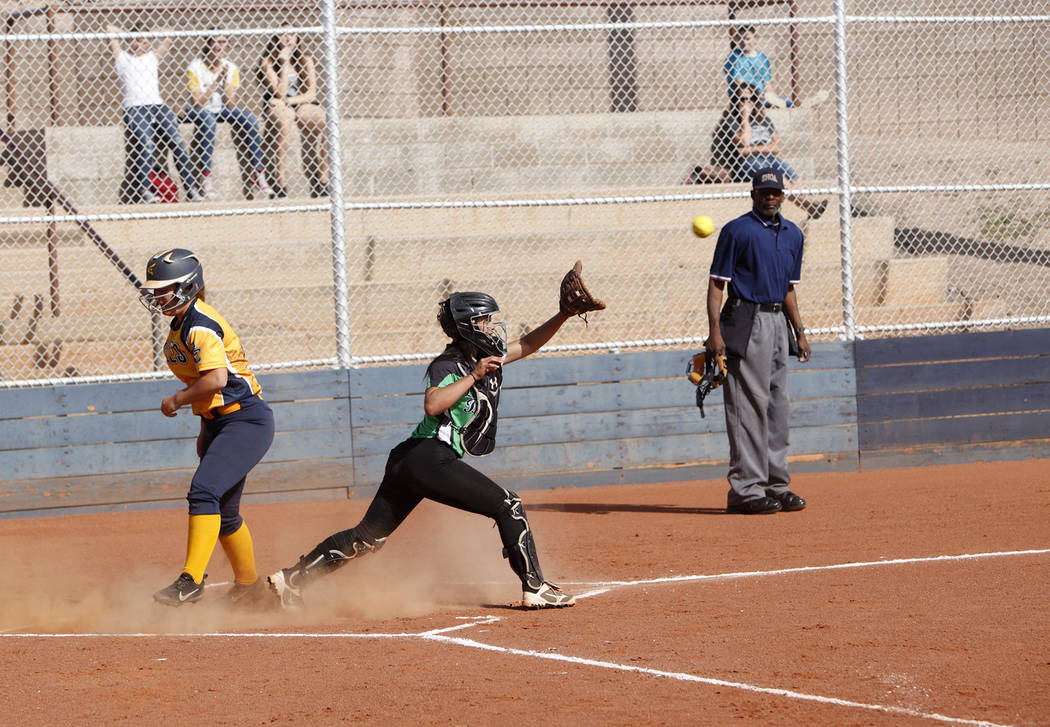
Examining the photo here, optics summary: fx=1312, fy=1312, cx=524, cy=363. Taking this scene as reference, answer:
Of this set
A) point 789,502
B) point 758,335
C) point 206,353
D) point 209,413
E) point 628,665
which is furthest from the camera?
point 789,502

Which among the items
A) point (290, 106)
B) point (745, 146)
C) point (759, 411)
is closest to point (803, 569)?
point (759, 411)

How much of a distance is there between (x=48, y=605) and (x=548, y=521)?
3647 millimetres

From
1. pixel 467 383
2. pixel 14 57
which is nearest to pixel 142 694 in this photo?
pixel 467 383

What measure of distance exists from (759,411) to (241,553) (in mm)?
4080

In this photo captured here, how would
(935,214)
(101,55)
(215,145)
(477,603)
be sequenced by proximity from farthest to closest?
(935,214) < (101,55) < (215,145) < (477,603)

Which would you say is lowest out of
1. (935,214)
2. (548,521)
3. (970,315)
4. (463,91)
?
(548,521)

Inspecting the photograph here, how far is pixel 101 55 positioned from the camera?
55.8 ft

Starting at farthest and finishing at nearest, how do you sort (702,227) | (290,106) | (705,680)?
(290,106) → (702,227) → (705,680)

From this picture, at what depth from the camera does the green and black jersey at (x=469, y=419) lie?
639cm

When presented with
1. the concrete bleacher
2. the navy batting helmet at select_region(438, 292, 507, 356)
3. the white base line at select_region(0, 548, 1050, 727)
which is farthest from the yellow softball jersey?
the concrete bleacher

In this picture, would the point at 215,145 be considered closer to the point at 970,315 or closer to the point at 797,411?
the point at 797,411

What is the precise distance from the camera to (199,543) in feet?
21.1

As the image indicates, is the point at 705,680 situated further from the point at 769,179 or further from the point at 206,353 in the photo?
the point at 769,179

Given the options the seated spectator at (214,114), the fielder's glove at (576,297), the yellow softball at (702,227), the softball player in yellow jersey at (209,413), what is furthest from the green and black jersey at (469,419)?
the seated spectator at (214,114)
